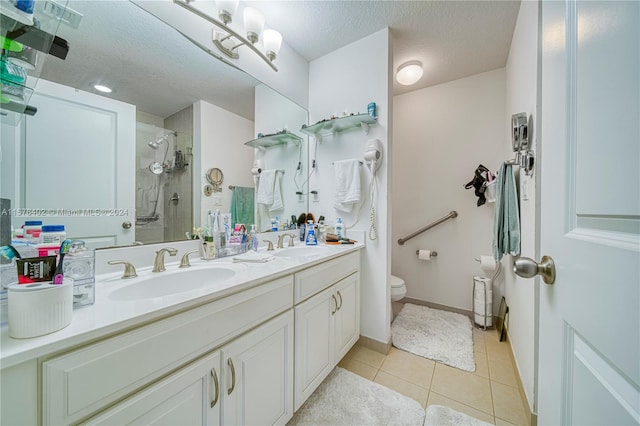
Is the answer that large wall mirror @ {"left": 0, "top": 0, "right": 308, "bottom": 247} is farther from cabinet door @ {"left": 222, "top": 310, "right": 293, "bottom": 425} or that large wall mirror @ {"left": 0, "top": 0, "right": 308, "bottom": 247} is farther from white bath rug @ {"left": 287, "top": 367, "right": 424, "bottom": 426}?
white bath rug @ {"left": 287, "top": 367, "right": 424, "bottom": 426}

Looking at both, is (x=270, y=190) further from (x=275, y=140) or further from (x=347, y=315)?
(x=347, y=315)

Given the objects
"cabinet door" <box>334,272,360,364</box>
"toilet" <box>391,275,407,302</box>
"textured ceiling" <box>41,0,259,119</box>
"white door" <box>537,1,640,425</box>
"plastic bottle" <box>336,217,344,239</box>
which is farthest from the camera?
"toilet" <box>391,275,407,302</box>

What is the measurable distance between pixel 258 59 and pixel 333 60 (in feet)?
2.34

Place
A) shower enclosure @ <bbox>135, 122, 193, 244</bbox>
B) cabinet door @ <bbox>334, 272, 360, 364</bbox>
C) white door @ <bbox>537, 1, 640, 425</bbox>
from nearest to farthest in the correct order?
1. white door @ <bbox>537, 1, 640, 425</bbox>
2. shower enclosure @ <bbox>135, 122, 193, 244</bbox>
3. cabinet door @ <bbox>334, 272, 360, 364</bbox>

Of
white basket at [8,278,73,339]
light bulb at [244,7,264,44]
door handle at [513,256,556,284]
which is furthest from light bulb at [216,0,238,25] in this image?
door handle at [513,256,556,284]

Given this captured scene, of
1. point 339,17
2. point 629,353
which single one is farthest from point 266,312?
point 339,17

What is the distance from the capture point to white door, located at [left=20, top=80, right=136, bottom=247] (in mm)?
806

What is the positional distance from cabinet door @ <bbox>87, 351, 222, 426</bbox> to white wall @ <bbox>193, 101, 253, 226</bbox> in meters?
0.79

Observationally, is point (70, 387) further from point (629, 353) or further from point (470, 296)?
point (470, 296)

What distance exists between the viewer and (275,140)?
6.10 ft

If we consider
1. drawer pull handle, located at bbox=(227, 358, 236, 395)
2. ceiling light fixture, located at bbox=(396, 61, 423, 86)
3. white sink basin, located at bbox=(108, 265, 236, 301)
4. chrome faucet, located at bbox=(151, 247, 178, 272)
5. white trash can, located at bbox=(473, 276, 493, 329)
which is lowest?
white trash can, located at bbox=(473, 276, 493, 329)

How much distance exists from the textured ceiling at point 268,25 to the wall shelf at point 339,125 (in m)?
0.59

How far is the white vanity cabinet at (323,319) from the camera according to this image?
1141mm

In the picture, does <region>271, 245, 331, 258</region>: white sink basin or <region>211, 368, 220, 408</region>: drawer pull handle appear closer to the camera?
<region>211, 368, 220, 408</region>: drawer pull handle
